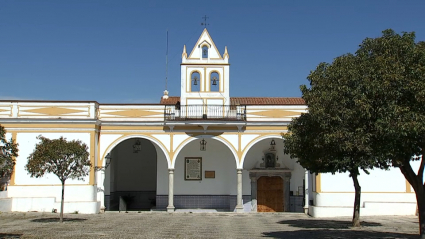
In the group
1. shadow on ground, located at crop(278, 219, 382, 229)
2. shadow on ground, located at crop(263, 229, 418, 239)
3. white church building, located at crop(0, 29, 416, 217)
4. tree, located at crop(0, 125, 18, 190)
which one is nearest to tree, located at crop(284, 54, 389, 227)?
shadow on ground, located at crop(263, 229, 418, 239)

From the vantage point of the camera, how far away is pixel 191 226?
53.9ft

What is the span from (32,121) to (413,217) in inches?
638

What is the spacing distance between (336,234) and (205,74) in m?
11.4

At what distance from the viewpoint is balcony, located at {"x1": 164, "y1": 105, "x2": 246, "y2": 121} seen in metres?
22.3

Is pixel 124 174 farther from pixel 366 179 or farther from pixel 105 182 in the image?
pixel 366 179

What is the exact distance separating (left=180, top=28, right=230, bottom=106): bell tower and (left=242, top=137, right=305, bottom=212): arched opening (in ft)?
10.4

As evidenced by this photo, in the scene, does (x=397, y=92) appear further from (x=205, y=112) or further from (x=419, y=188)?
(x=205, y=112)

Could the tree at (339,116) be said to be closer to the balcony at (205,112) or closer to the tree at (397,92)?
the tree at (397,92)

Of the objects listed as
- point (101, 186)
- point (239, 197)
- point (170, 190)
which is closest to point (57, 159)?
point (101, 186)

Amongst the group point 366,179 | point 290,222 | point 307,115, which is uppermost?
point 307,115

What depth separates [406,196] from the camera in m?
21.3

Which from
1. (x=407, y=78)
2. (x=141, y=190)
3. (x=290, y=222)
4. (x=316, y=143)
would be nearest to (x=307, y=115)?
(x=316, y=143)

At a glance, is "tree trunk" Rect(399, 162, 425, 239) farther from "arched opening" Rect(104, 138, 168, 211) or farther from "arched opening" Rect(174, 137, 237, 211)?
"arched opening" Rect(104, 138, 168, 211)

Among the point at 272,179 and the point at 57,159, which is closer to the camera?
the point at 57,159
